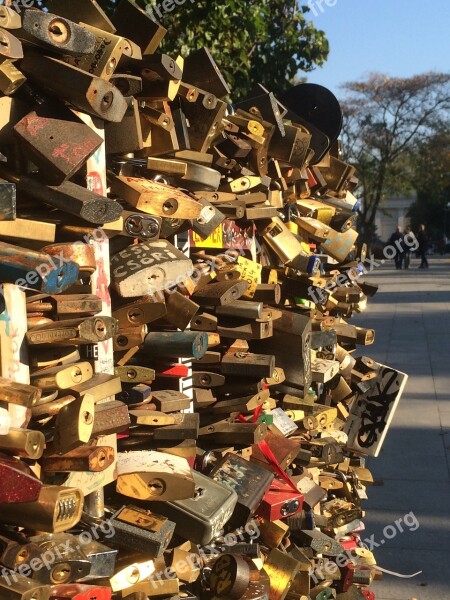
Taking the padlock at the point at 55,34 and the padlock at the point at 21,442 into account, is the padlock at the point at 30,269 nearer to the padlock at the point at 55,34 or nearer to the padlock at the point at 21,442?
the padlock at the point at 21,442

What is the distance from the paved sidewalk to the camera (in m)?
3.95

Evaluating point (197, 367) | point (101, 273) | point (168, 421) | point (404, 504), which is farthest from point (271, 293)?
point (404, 504)

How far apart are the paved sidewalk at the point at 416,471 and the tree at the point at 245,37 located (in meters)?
3.38

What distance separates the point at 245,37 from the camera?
7.64 meters

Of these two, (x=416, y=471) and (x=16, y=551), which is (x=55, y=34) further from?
(x=416, y=471)

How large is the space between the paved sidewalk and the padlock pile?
803 mm

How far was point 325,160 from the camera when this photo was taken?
3.54 metres

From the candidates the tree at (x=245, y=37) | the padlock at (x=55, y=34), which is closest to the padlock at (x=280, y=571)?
the padlock at (x=55, y=34)

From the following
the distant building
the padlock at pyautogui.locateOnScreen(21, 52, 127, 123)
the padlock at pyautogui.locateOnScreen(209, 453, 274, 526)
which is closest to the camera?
the padlock at pyautogui.locateOnScreen(21, 52, 127, 123)

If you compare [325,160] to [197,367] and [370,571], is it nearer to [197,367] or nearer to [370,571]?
[197,367]

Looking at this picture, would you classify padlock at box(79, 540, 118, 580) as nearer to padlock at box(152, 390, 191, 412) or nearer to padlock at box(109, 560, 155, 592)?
padlock at box(109, 560, 155, 592)

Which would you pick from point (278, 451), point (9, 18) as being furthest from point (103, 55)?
Result: point (278, 451)

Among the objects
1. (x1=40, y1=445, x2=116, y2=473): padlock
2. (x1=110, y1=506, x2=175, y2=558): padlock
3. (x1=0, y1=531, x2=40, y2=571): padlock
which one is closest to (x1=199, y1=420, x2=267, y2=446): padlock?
(x1=110, y1=506, x2=175, y2=558): padlock

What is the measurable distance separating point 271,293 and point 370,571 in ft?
4.50
